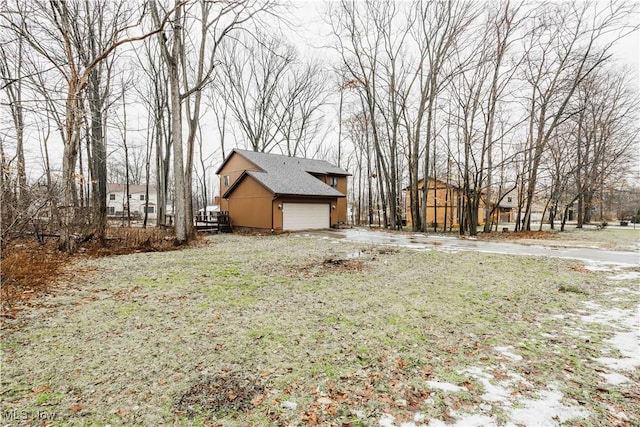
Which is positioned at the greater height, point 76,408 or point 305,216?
point 305,216

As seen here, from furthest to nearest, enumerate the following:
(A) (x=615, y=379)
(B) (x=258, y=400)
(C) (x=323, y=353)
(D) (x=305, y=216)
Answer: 1. (D) (x=305, y=216)
2. (C) (x=323, y=353)
3. (A) (x=615, y=379)
4. (B) (x=258, y=400)

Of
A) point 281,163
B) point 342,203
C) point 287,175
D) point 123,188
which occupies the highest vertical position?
point 123,188

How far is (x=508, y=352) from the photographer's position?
11.2ft

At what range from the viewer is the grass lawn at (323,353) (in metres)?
2.45

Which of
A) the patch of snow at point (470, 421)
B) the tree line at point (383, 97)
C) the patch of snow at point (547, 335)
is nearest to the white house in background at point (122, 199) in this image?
the tree line at point (383, 97)

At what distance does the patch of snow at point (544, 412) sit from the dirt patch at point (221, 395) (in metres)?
2.13

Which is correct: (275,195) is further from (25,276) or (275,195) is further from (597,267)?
(597,267)

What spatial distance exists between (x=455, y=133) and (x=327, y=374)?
68.5ft

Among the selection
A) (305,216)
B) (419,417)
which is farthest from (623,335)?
(305,216)

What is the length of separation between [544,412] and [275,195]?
50.3ft

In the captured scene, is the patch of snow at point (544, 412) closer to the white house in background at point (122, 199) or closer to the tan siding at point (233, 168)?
the tan siding at point (233, 168)

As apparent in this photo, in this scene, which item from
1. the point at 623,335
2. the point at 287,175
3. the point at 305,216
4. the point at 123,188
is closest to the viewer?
the point at 623,335

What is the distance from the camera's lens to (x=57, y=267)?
7199 mm

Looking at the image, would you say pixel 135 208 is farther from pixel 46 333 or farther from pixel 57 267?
pixel 46 333
